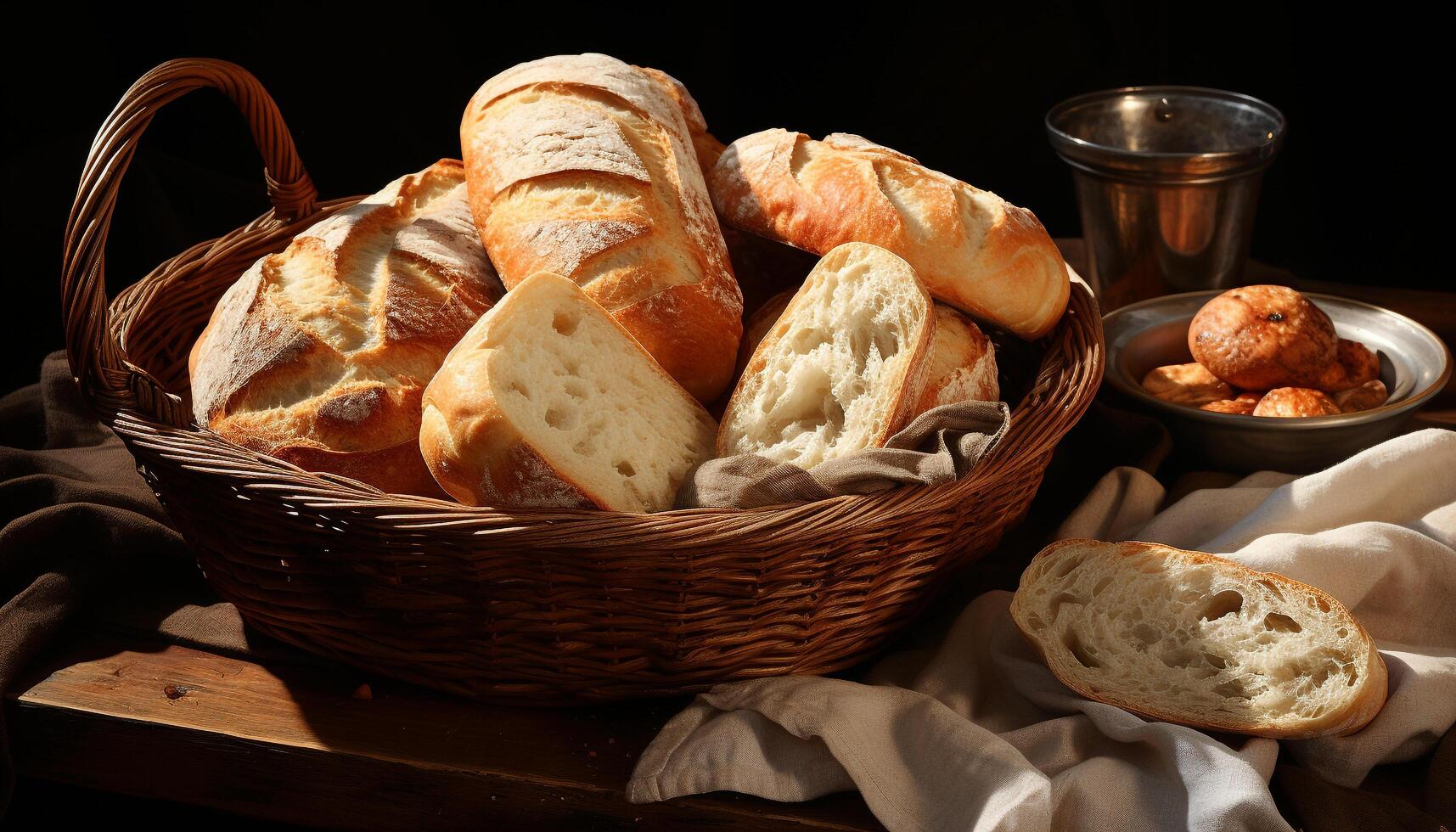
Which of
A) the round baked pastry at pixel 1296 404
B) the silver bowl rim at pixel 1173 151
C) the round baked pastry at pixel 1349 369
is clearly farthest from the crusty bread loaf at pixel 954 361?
the silver bowl rim at pixel 1173 151

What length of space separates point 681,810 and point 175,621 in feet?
2.73

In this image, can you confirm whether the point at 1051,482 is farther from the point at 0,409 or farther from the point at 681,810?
the point at 0,409

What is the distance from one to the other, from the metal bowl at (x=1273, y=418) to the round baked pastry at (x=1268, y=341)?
13 cm

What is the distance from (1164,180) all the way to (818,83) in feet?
3.80

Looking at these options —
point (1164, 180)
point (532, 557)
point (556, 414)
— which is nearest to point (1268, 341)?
point (1164, 180)

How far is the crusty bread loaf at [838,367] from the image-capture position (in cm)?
151

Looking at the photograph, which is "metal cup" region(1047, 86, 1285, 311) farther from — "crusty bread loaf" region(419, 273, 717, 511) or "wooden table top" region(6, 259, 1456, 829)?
"wooden table top" region(6, 259, 1456, 829)

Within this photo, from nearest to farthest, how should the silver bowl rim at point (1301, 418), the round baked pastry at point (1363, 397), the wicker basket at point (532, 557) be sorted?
the wicker basket at point (532, 557) → the silver bowl rim at point (1301, 418) → the round baked pastry at point (1363, 397)

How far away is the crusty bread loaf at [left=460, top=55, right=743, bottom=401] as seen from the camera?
1.68 m

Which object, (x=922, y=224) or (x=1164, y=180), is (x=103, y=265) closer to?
(x=922, y=224)

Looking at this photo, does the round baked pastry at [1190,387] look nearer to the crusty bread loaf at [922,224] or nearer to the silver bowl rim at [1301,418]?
the silver bowl rim at [1301,418]

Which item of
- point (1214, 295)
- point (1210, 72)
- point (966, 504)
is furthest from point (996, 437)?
point (1210, 72)

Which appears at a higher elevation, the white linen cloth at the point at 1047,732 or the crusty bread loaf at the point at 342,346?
the crusty bread loaf at the point at 342,346

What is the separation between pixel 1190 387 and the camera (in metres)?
2.01
